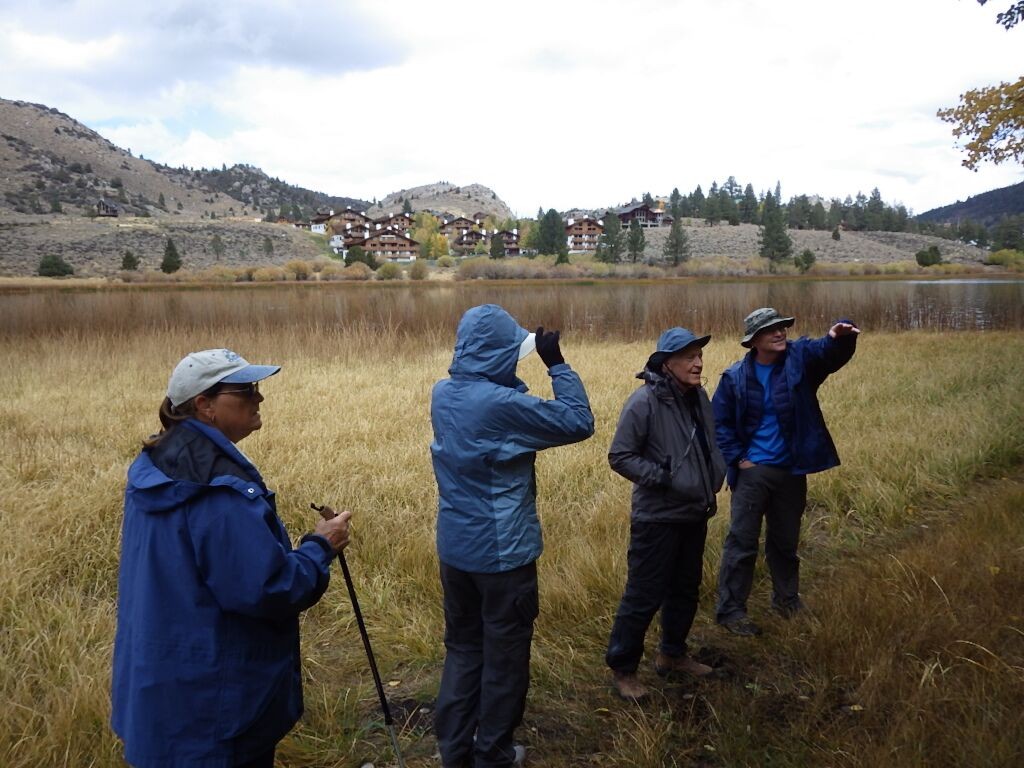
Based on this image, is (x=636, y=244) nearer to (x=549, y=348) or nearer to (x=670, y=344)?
(x=670, y=344)

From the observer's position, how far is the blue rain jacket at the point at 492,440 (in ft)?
8.09

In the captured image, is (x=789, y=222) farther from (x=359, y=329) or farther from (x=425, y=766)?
(x=425, y=766)

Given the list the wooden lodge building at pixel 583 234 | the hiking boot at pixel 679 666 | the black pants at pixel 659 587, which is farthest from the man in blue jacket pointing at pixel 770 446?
the wooden lodge building at pixel 583 234

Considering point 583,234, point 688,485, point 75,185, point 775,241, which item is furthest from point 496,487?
point 75,185

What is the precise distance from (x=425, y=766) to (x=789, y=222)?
13853 centimetres

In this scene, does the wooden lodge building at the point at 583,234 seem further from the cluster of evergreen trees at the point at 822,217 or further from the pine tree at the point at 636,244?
the pine tree at the point at 636,244

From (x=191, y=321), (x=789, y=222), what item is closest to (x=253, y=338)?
(x=191, y=321)

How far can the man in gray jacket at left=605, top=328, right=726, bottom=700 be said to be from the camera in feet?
10.0

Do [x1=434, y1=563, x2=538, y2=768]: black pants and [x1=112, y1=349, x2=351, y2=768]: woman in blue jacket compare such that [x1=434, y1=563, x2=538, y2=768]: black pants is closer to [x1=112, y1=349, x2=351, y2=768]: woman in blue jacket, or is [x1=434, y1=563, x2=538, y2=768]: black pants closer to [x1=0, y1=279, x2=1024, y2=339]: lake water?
[x1=112, y1=349, x2=351, y2=768]: woman in blue jacket

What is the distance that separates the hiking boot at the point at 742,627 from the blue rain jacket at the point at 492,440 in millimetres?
1689

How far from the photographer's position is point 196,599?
66.4 inches

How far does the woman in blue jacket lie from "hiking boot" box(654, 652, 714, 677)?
2.10 m

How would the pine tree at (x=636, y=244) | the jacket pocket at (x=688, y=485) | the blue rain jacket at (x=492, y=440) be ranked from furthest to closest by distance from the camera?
the pine tree at (x=636, y=244)
the jacket pocket at (x=688, y=485)
the blue rain jacket at (x=492, y=440)

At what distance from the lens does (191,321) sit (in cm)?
1778
